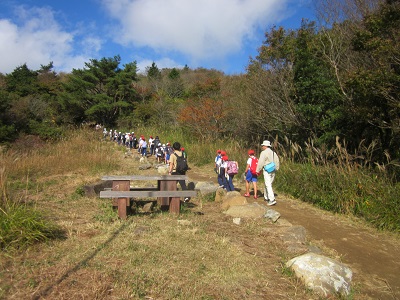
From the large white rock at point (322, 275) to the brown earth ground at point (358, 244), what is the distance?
40 cm

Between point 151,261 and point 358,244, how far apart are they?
3.46 meters

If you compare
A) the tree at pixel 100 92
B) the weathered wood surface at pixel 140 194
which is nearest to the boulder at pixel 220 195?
the weathered wood surface at pixel 140 194

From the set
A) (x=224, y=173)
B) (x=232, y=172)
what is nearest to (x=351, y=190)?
(x=232, y=172)

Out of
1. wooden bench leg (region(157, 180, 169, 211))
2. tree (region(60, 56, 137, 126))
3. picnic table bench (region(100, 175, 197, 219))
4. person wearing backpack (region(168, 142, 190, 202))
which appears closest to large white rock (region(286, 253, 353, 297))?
picnic table bench (region(100, 175, 197, 219))

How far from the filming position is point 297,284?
3.28m

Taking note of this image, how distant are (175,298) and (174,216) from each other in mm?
2584

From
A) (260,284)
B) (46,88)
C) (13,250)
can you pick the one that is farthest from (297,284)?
(46,88)

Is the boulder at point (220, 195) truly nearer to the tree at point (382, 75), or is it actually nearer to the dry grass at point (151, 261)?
the dry grass at point (151, 261)

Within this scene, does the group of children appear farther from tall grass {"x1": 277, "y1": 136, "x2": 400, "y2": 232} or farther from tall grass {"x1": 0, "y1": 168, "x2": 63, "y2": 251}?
tall grass {"x1": 0, "y1": 168, "x2": 63, "y2": 251}

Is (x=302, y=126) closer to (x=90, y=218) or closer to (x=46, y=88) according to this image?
(x=90, y=218)

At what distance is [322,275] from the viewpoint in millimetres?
3256

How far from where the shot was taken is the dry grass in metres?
2.87

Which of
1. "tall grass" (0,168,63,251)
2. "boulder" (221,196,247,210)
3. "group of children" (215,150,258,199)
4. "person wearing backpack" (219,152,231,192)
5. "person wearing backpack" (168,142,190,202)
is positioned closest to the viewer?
"tall grass" (0,168,63,251)

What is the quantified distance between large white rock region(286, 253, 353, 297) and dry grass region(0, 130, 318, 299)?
142mm
